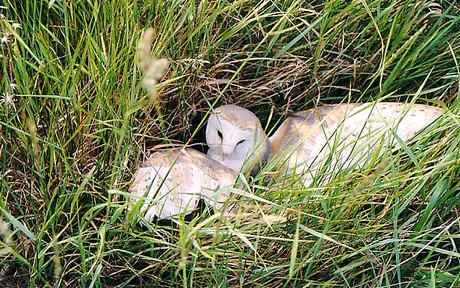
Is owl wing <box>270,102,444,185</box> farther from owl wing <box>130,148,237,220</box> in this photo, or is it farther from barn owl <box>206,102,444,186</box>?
owl wing <box>130,148,237,220</box>

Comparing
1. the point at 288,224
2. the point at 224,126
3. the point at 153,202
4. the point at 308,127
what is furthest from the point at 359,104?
the point at 153,202

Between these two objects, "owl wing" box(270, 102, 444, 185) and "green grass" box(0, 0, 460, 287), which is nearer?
"green grass" box(0, 0, 460, 287)

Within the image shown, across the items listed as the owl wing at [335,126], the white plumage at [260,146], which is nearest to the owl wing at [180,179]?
the white plumage at [260,146]

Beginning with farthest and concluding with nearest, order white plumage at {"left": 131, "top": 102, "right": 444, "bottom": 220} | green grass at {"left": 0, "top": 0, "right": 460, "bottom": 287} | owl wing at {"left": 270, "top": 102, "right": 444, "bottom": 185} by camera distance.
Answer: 1. owl wing at {"left": 270, "top": 102, "right": 444, "bottom": 185}
2. white plumage at {"left": 131, "top": 102, "right": 444, "bottom": 220}
3. green grass at {"left": 0, "top": 0, "right": 460, "bottom": 287}

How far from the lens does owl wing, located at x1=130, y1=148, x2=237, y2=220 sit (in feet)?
5.30

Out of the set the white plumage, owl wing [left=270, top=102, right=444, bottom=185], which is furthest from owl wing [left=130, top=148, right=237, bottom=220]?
owl wing [left=270, top=102, right=444, bottom=185]

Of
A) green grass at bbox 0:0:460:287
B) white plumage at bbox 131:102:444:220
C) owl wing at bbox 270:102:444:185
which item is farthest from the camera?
owl wing at bbox 270:102:444:185

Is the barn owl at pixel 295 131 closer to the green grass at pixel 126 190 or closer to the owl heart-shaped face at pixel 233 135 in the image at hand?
the owl heart-shaped face at pixel 233 135

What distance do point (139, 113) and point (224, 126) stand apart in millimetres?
191

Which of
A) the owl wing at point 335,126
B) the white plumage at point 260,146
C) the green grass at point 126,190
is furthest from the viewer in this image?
the owl wing at point 335,126

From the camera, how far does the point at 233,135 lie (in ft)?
6.02

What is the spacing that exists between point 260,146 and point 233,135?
0.07m

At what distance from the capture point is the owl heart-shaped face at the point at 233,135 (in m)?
1.83

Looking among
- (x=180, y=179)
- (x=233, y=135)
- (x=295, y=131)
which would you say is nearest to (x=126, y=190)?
(x=180, y=179)
